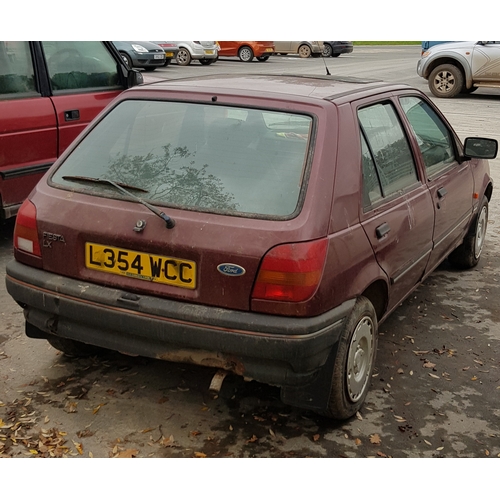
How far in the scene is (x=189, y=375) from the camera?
3979mm

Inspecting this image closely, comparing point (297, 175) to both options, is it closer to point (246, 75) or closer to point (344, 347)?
point (344, 347)

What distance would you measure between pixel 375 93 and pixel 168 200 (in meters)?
1.48

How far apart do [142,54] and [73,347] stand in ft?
58.4

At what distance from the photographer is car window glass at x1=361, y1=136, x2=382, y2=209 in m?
3.55

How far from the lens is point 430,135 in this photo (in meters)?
4.82

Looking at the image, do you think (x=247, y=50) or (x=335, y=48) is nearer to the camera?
(x=247, y=50)

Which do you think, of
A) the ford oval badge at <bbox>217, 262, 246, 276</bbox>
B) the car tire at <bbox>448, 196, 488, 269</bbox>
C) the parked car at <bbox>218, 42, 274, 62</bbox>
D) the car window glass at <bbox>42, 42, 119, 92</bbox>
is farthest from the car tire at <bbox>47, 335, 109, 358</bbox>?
the parked car at <bbox>218, 42, 274, 62</bbox>

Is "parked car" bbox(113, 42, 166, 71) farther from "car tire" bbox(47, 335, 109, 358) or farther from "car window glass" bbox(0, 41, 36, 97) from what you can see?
"car tire" bbox(47, 335, 109, 358)

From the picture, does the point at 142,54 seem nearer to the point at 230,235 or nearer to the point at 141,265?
the point at 141,265

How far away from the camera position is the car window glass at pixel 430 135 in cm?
452

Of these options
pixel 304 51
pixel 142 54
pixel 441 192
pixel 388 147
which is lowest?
pixel 304 51

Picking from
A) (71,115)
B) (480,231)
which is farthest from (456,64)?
(71,115)

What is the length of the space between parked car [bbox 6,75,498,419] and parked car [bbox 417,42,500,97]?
45.5ft

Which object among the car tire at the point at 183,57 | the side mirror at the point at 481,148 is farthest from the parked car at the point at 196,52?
the side mirror at the point at 481,148
